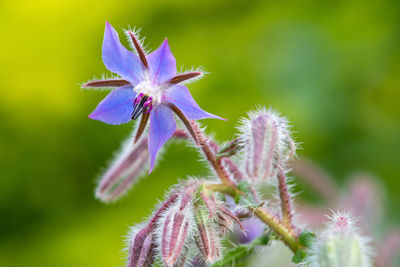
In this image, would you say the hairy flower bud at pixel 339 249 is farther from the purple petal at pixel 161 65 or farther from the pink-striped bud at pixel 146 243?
the purple petal at pixel 161 65

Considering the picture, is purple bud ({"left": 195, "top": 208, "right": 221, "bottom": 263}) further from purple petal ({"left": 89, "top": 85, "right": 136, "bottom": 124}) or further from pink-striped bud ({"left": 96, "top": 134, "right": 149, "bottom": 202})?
pink-striped bud ({"left": 96, "top": 134, "right": 149, "bottom": 202})

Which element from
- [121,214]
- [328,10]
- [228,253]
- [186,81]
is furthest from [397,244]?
[328,10]

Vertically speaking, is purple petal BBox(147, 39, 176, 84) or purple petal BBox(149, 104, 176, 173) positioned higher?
purple petal BBox(147, 39, 176, 84)

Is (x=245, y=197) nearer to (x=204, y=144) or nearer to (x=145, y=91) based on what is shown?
(x=204, y=144)

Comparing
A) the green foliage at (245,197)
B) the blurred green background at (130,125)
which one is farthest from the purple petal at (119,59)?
the blurred green background at (130,125)

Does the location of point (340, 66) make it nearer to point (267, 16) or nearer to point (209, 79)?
point (267, 16)

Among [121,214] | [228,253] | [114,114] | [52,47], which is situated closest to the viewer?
[114,114]

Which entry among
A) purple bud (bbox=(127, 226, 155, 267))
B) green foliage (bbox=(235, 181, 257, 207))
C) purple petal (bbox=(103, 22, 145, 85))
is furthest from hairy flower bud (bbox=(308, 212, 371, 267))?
purple petal (bbox=(103, 22, 145, 85))
